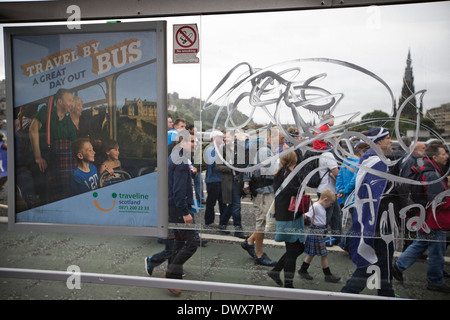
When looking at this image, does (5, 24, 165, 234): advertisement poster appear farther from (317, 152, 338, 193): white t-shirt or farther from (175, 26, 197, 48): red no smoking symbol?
(317, 152, 338, 193): white t-shirt

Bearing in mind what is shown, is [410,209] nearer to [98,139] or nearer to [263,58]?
[263,58]

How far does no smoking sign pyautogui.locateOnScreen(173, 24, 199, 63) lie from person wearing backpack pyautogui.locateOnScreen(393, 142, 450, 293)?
2017 millimetres

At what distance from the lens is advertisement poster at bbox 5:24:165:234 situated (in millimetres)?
3262

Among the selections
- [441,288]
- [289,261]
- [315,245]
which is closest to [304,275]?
[289,261]

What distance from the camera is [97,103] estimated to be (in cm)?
332

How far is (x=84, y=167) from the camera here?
339 cm

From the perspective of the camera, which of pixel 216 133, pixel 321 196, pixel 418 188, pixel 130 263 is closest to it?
pixel 418 188

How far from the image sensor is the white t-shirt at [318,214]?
3115 millimetres

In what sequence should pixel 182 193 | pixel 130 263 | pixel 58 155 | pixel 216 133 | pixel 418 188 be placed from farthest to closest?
pixel 130 263, pixel 58 155, pixel 182 193, pixel 216 133, pixel 418 188

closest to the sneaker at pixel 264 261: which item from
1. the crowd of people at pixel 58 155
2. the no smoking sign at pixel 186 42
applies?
the crowd of people at pixel 58 155

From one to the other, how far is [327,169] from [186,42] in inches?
61.7

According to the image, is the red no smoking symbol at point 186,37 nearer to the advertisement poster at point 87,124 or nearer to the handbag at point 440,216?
the advertisement poster at point 87,124

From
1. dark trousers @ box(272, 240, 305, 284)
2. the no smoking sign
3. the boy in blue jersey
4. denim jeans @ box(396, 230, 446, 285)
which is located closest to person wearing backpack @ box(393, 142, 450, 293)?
denim jeans @ box(396, 230, 446, 285)

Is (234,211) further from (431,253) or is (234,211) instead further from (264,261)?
(431,253)
